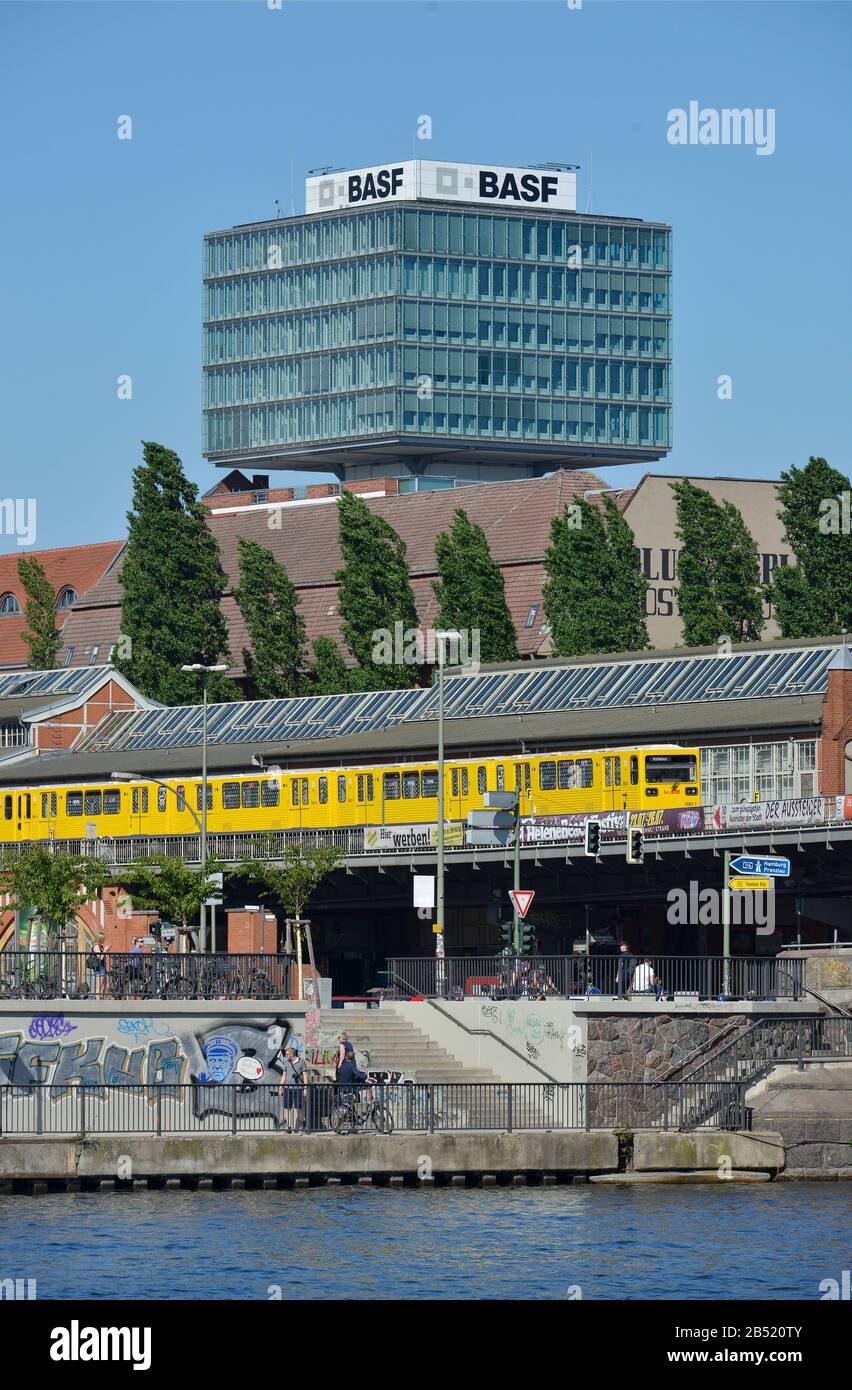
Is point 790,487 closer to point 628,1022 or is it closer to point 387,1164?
point 628,1022

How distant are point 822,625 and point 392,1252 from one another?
275 ft

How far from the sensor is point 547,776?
321 ft

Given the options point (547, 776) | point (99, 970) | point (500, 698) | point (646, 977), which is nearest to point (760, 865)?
point (646, 977)

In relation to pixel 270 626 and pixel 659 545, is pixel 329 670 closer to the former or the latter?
pixel 270 626

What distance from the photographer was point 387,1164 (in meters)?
55.3

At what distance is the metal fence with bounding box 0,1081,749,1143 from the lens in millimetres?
55656

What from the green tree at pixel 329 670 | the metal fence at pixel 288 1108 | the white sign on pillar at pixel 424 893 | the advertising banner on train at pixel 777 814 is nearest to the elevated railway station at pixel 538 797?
the advertising banner on train at pixel 777 814

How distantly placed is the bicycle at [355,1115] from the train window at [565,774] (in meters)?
41.0

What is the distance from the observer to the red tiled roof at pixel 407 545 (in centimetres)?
16362

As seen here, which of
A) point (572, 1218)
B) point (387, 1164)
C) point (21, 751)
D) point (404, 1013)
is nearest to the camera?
point (572, 1218)

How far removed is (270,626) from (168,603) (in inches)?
222

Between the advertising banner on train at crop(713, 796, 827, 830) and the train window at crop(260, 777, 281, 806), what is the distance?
2761 centimetres

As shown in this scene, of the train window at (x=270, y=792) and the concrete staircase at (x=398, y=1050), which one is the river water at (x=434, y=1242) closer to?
the concrete staircase at (x=398, y=1050)

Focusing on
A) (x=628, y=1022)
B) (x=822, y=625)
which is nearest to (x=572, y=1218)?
(x=628, y=1022)
